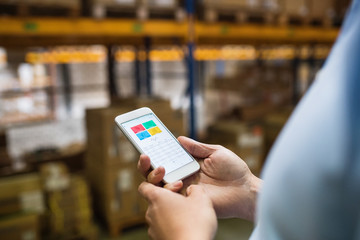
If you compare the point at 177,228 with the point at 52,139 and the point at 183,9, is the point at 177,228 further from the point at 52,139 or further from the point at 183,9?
the point at 52,139

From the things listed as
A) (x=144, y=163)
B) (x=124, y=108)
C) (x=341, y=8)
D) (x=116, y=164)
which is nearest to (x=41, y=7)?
(x=124, y=108)

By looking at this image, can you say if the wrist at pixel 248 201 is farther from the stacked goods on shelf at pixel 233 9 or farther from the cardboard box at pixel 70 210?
the stacked goods on shelf at pixel 233 9

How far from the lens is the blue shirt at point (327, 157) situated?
29 cm

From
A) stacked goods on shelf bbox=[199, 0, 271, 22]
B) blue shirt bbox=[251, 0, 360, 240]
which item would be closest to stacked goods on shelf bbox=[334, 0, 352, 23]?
stacked goods on shelf bbox=[199, 0, 271, 22]

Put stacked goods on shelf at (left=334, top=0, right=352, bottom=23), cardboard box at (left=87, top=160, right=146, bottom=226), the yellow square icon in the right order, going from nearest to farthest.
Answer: the yellow square icon, cardboard box at (left=87, top=160, right=146, bottom=226), stacked goods on shelf at (left=334, top=0, right=352, bottom=23)

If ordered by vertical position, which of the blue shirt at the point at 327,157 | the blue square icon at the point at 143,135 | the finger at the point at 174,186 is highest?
the blue shirt at the point at 327,157

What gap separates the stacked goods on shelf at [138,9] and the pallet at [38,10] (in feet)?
0.62

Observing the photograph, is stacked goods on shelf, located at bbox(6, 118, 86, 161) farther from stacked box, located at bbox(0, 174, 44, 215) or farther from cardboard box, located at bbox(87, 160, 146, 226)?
stacked box, located at bbox(0, 174, 44, 215)

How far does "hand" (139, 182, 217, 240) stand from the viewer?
0.58m

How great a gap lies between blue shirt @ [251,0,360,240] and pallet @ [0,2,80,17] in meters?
2.41

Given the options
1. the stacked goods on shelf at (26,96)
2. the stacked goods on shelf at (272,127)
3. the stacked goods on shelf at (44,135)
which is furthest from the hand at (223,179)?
the stacked goods on shelf at (26,96)

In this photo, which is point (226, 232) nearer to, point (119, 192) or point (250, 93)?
point (119, 192)

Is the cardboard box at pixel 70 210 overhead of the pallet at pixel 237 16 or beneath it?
beneath

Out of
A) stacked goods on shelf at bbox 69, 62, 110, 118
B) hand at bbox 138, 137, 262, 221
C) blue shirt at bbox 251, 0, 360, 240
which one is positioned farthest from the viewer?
stacked goods on shelf at bbox 69, 62, 110, 118
